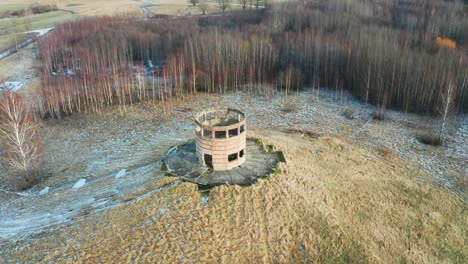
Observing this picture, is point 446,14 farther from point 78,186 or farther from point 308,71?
point 78,186

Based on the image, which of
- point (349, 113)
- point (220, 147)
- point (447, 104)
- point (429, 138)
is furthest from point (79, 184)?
point (447, 104)

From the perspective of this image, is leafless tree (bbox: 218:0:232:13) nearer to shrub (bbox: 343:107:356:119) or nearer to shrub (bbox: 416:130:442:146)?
shrub (bbox: 343:107:356:119)

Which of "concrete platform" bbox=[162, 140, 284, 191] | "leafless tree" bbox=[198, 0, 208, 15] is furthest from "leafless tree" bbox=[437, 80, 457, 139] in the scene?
"leafless tree" bbox=[198, 0, 208, 15]

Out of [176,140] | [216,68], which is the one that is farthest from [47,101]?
[216,68]

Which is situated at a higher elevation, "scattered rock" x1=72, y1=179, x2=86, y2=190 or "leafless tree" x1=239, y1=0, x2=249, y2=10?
"leafless tree" x1=239, y1=0, x2=249, y2=10

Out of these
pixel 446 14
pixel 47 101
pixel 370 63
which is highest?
pixel 446 14

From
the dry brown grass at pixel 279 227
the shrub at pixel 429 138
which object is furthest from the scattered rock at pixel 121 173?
the shrub at pixel 429 138

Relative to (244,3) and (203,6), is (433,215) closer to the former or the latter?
(244,3)
